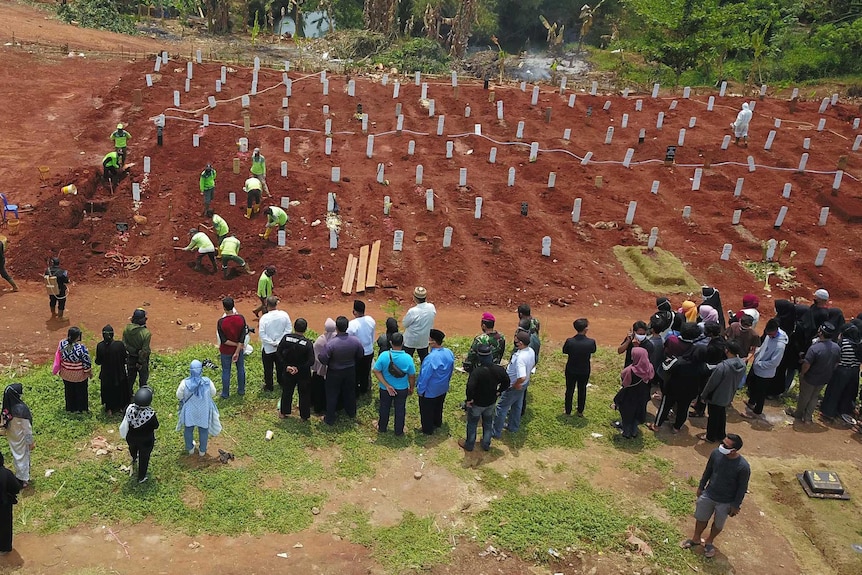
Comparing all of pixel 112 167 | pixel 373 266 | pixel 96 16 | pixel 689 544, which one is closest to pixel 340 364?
pixel 689 544

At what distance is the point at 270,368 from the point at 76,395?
2632 millimetres

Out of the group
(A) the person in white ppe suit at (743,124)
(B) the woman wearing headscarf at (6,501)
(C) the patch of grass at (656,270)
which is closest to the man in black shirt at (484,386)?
(B) the woman wearing headscarf at (6,501)

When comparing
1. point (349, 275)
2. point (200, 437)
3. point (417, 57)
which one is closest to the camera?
point (200, 437)

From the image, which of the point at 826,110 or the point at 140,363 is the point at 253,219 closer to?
the point at 140,363

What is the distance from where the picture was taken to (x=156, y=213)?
57.8 feet

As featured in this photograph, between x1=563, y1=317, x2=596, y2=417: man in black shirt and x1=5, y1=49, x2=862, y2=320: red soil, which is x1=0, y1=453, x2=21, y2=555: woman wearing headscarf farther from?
x1=5, y1=49, x2=862, y2=320: red soil

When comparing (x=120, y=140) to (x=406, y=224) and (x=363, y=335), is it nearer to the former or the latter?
(x=406, y=224)

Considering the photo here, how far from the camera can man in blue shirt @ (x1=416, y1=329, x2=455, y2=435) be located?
9.27 m

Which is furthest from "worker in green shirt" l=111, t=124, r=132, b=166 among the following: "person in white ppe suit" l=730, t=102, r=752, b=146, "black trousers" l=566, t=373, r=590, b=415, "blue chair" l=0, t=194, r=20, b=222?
"person in white ppe suit" l=730, t=102, r=752, b=146

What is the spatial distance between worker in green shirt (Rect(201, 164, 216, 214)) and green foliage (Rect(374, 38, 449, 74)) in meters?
19.7

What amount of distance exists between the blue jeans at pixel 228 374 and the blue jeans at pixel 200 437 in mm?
1323

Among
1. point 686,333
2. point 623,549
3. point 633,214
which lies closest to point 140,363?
point 623,549

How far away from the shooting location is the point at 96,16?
3981 centimetres

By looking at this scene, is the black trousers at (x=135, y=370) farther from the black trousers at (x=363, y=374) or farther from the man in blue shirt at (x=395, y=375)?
the man in blue shirt at (x=395, y=375)
